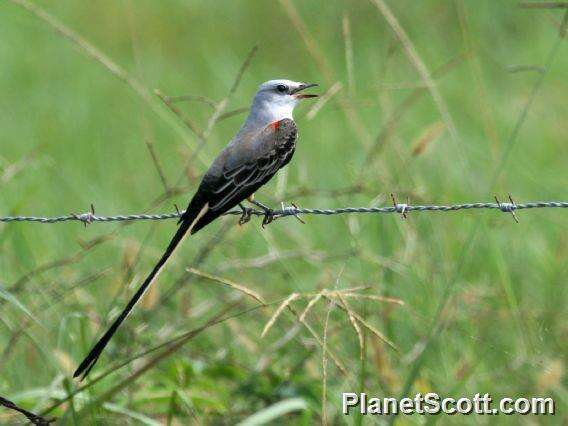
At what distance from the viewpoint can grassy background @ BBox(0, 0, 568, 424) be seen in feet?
21.0

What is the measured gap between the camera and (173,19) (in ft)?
58.2

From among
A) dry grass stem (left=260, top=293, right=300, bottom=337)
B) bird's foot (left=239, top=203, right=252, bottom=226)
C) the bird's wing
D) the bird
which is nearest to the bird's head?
the bird

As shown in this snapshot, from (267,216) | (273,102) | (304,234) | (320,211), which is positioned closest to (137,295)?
(320,211)

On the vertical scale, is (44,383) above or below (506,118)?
below

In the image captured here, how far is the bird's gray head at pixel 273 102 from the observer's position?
665 centimetres

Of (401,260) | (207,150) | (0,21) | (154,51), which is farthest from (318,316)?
(0,21)

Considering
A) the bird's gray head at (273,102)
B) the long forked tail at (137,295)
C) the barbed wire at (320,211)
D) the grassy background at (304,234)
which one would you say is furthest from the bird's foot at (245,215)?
the long forked tail at (137,295)

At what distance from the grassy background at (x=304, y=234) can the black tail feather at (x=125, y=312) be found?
0.11 meters

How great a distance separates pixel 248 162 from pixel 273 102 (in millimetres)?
685

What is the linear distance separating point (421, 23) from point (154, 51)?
3.75 meters

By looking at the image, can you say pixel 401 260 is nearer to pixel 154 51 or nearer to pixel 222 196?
pixel 222 196

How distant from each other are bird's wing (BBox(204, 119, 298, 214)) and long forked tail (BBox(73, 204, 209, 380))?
11cm

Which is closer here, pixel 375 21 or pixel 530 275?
pixel 530 275

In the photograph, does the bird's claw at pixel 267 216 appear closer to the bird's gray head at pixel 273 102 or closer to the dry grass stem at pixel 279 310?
the bird's gray head at pixel 273 102
